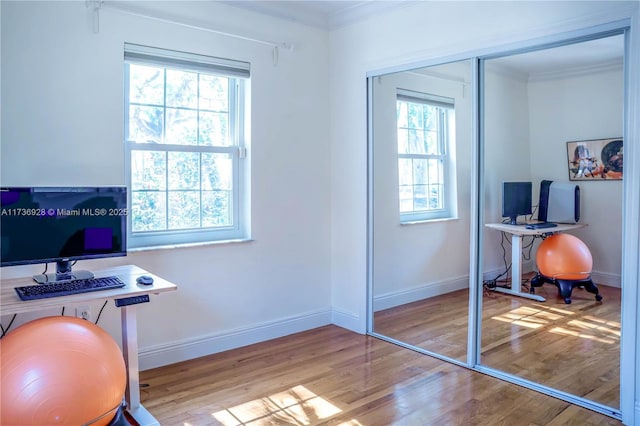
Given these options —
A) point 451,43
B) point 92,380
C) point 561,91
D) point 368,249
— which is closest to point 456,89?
point 451,43

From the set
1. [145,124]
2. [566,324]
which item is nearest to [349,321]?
[566,324]

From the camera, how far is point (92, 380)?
6.68 ft

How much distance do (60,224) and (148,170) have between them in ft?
2.92

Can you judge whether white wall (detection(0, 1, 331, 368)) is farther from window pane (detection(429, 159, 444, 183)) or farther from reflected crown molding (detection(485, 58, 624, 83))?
reflected crown molding (detection(485, 58, 624, 83))

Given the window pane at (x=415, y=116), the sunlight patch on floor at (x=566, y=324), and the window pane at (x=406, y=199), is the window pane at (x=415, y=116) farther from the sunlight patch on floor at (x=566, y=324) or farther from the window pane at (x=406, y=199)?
the sunlight patch on floor at (x=566, y=324)

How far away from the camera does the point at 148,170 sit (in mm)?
3271

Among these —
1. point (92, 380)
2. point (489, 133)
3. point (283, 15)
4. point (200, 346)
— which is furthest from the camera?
point (283, 15)

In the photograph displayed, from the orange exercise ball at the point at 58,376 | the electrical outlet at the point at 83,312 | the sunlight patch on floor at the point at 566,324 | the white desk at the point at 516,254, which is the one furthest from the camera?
the white desk at the point at 516,254

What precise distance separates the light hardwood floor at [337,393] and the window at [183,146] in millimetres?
962

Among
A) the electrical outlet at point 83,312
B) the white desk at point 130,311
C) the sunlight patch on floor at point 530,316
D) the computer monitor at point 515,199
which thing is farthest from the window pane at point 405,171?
the electrical outlet at point 83,312

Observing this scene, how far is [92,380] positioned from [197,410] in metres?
0.80

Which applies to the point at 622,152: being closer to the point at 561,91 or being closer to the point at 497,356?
the point at 561,91

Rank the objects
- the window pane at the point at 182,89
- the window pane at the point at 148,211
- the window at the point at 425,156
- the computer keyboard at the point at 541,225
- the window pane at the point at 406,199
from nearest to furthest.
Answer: the computer keyboard at the point at 541,225, the window pane at the point at 148,211, the window pane at the point at 182,89, the window at the point at 425,156, the window pane at the point at 406,199

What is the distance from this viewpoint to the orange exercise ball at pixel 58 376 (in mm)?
→ 1894
